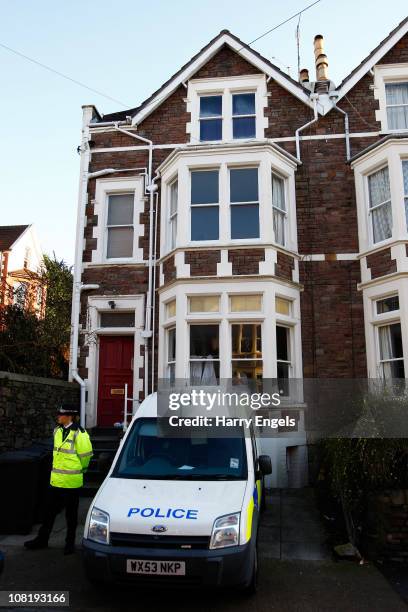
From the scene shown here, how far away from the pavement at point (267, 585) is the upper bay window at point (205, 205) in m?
7.15

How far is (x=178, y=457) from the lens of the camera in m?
5.81

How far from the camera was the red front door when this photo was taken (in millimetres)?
A: 12172

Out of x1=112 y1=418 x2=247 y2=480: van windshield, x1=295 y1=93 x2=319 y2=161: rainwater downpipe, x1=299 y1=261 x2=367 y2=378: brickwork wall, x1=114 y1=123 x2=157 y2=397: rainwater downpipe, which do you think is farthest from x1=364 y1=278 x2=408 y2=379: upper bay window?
x1=112 y1=418 x2=247 y2=480: van windshield

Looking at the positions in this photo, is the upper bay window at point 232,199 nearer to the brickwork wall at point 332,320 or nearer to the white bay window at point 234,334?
the brickwork wall at point 332,320

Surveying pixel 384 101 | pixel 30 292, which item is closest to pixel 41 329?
pixel 30 292

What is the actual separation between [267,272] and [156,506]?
720cm

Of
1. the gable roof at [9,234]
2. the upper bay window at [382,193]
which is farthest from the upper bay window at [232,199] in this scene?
the gable roof at [9,234]

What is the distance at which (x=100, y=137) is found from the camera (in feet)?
45.4

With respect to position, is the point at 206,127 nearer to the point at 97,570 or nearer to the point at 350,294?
the point at 350,294

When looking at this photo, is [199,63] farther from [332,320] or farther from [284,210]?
[332,320]

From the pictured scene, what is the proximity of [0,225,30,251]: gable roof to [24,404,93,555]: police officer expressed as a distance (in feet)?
84.5

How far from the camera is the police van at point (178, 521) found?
4.45m

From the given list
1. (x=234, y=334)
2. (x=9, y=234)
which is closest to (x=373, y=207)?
(x=234, y=334)

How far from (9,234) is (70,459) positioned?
93.0ft
